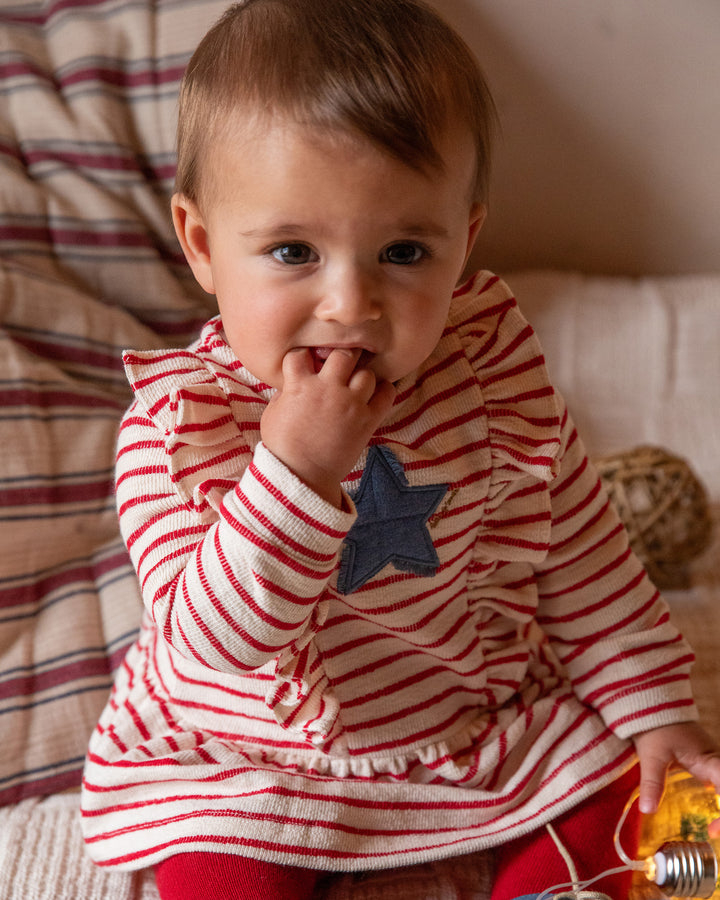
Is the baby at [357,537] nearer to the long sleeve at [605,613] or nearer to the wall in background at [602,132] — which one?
the long sleeve at [605,613]

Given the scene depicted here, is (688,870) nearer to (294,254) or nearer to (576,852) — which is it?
(576,852)

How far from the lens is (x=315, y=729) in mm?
652

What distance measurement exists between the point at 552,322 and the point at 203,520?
2.46 feet

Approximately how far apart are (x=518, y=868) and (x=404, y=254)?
442 millimetres

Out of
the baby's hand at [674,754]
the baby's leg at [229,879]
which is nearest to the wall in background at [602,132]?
the baby's hand at [674,754]

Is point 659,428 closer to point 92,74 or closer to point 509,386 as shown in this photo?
point 509,386

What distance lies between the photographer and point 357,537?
0.64m

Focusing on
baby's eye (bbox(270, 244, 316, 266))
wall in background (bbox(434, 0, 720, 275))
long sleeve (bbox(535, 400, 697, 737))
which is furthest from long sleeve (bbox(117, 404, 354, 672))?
wall in background (bbox(434, 0, 720, 275))

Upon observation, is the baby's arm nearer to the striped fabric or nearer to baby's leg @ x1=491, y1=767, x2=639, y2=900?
baby's leg @ x1=491, y1=767, x2=639, y2=900

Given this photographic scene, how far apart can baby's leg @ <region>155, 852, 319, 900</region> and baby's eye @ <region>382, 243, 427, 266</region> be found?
0.41 m

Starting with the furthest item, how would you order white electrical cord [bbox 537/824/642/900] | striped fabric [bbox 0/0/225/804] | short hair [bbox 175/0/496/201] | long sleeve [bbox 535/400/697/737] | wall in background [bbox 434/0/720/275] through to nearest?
wall in background [bbox 434/0/720/275], striped fabric [bbox 0/0/225/804], long sleeve [bbox 535/400/697/737], white electrical cord [bbox 537/824/642/900], short hair [bbox 175/0/496/201]

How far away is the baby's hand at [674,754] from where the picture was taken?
71 centimetres

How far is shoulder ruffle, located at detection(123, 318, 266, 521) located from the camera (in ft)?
1.96

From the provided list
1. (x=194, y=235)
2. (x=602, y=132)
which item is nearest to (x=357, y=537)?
(x=194, y=235)
